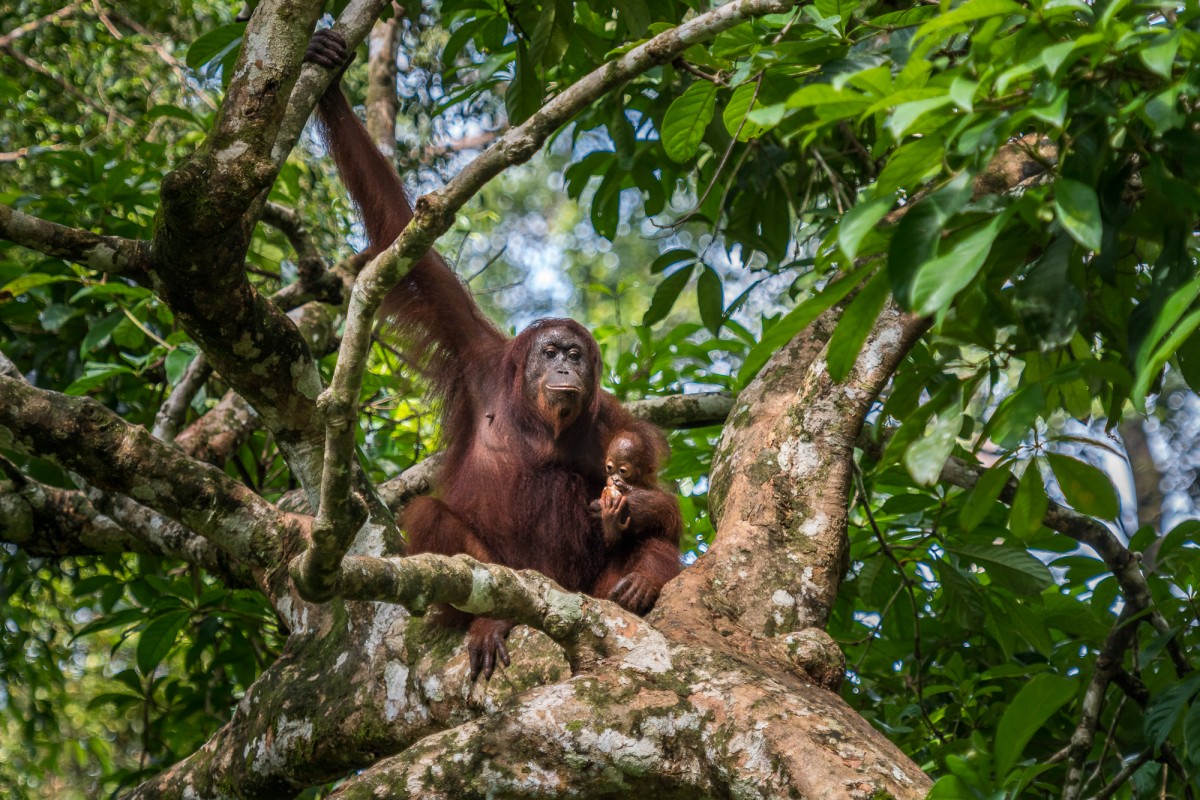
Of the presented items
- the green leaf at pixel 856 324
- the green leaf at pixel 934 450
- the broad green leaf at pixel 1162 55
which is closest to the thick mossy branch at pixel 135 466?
the green leaf at pixel 856 324

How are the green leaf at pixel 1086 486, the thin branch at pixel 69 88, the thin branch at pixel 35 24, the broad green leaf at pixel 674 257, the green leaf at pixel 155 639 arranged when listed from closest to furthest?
1. the green leaf at pixel 1086 486
2. the green leaf at pixel 155 639
3. the broad green leaf at pixel 674 257
4. the thin branch at pixel 35 24
5. the thin branch at pixel 69 88

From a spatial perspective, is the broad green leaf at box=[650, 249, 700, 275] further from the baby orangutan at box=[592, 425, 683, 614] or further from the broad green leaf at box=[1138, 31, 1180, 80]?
the broad green leaf at box=[1138, 31, 1180, 80]

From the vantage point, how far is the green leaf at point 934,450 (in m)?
2.37

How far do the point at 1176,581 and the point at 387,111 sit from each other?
16.9 feet

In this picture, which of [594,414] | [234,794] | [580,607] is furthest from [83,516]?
[580,607]

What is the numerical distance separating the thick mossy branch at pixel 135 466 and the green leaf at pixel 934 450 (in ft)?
7.65

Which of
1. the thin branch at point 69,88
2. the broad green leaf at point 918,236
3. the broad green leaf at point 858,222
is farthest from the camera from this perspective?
the thin branch at point 69,88

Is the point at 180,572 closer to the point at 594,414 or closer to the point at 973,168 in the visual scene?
the point at 594,414

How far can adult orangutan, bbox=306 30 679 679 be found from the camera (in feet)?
16.3

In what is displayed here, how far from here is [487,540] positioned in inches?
195

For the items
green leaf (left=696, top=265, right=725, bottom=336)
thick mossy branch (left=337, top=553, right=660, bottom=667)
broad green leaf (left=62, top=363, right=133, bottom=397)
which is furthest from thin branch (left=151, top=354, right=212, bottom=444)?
thick mossy branch (left=337, top=553, right=660, bottom=667)

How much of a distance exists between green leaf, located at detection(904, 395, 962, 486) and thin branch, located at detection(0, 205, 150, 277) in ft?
7.88

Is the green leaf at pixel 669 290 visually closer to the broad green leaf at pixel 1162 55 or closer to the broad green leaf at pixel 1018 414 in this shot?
the broad green leaf at pixel 1018 414

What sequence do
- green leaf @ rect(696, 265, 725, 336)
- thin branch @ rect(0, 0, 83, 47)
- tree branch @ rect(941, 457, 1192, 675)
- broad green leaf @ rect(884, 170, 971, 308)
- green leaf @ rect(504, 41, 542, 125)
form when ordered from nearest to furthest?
broad green leaf @ rect(884, 170, 971, 308), tree branch @ rect(941, 457, 1192, 675), green leaf @ rect(504, 41, 542, 125), green leaf @ rect(696, 265, 725, 336), thin branch @ rect(0, 0, 83, 47)
